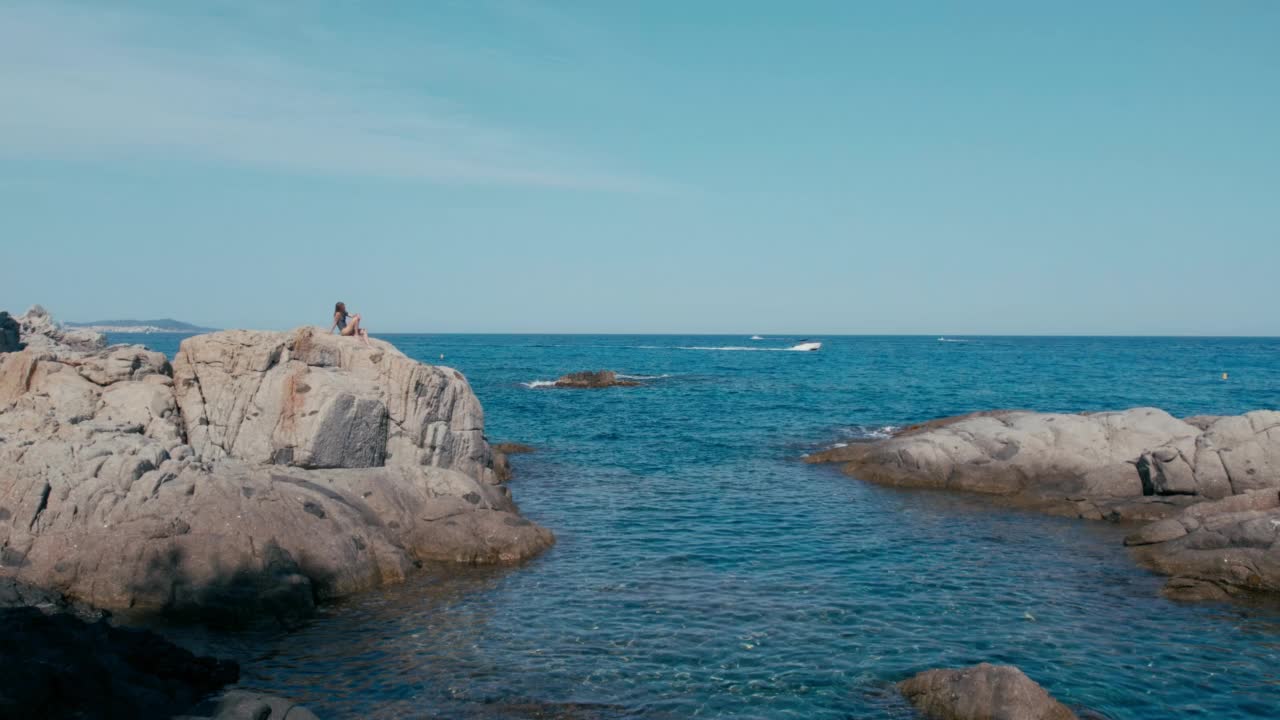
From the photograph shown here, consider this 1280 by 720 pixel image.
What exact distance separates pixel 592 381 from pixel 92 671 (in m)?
68.8

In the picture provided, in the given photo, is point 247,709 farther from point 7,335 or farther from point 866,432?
point 866,432

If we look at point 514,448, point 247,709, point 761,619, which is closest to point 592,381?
point 514,448

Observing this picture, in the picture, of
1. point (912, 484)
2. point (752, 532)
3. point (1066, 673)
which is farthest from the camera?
point (912, 484)

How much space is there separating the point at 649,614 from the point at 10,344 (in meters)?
36.4

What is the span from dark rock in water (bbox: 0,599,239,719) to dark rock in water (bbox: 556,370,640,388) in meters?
64.3

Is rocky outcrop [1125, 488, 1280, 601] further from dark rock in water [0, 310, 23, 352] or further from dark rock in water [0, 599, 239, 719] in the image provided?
dark rock in water [0, 310, 23, 352]

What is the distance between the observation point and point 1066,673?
1605cm

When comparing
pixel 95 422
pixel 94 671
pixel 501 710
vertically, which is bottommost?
pixel 501 710

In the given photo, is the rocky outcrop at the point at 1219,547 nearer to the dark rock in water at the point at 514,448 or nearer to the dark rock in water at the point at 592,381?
the dark rock in water at the point at 514,448

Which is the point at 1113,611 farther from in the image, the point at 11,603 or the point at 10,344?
the point at 10,344

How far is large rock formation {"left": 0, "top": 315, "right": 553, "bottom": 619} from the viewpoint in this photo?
18547mm

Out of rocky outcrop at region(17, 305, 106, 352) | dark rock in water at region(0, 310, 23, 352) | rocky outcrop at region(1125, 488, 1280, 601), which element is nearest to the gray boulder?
rocky outcrop at region(1125, 488, 1280, 601)

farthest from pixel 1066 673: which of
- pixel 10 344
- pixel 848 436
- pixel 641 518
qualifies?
pixel 10 344

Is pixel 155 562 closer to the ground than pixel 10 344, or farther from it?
closer to the ground
